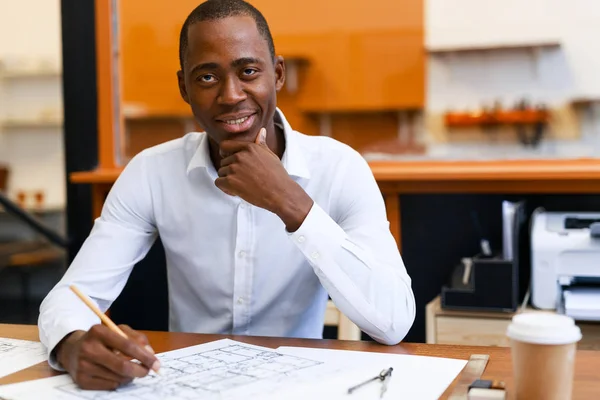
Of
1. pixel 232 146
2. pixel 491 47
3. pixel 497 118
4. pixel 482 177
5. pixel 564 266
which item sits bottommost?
pixel 564 266

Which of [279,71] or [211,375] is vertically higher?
[279,71]

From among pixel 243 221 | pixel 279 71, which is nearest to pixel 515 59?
pixel 279 71

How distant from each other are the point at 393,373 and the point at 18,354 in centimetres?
65

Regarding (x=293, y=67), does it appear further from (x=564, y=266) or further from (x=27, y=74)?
(x=564, y=266)

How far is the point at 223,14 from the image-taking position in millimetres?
1460

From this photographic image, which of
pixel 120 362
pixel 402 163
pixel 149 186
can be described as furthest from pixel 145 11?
pixel 120 362

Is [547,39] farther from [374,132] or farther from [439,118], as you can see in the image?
[374,132]

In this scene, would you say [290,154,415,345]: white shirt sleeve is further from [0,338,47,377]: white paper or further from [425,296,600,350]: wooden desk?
[425,296,600,350]: wooden desk

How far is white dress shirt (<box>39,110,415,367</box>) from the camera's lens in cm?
149

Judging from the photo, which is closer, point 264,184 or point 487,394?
point 487,394

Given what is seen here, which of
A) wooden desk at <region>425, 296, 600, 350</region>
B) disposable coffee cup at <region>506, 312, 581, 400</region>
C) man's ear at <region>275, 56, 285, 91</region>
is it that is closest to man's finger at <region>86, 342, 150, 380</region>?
disposable coffee cup at <region>506, 312, 581, 400</region>

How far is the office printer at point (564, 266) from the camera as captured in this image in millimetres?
2123

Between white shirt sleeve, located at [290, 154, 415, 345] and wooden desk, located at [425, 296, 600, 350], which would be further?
wooden desk, located at [425, 296, 600, 350]

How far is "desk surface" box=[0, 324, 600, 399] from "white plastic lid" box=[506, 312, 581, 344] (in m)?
0.16
